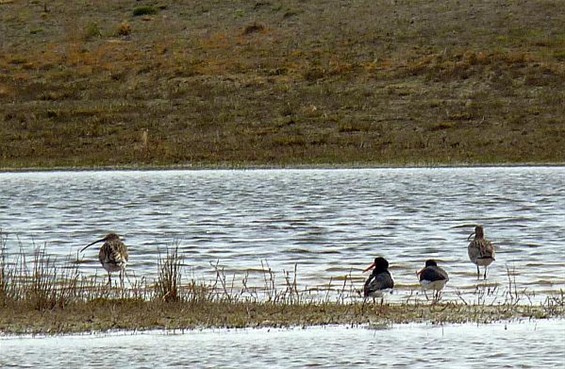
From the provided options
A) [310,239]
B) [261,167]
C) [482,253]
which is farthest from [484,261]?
[261,167]

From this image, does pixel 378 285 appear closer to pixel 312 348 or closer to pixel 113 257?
pixel 312 348

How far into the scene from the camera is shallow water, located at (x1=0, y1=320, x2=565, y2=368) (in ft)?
35.8

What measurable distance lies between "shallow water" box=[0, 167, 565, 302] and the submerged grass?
1205 mm

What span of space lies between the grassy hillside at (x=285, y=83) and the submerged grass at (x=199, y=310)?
853 inches

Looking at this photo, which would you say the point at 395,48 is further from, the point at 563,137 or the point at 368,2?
the point at 563,137

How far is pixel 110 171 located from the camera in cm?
3575

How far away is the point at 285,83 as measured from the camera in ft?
148

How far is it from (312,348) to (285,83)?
33950mm

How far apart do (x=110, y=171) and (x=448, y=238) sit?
15.9m

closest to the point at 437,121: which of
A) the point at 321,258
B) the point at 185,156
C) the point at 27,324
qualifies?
the point at 185,156

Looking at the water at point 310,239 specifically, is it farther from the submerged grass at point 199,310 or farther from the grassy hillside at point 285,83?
the grassy hillside at point 285,83

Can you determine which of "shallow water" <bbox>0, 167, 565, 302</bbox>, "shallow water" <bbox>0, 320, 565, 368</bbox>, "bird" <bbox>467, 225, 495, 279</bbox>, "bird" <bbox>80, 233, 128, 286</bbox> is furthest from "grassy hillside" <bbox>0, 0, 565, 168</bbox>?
"shallow water" <bbox>0, 320, 565, 368</bbox>

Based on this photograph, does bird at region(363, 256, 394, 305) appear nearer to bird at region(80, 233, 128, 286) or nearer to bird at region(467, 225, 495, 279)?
bird at region(467, 225, 495, 279)

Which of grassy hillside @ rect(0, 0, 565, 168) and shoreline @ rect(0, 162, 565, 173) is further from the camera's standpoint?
grassy hillside @ rect(0, 0, 565, 168)
